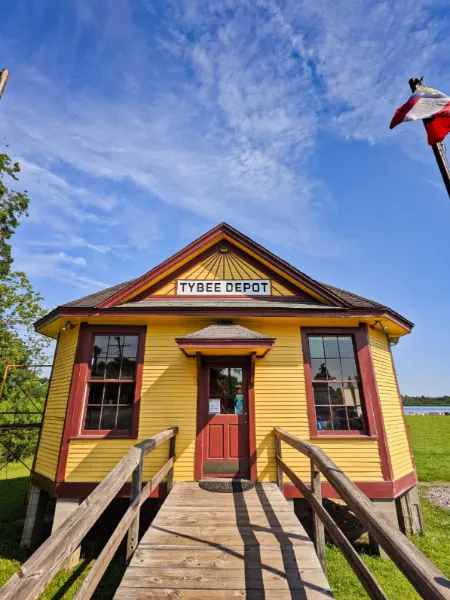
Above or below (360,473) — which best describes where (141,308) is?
above

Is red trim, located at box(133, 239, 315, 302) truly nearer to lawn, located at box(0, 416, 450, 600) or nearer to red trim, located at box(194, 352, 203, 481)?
red trim, located at box(194, 352, 203, 481)

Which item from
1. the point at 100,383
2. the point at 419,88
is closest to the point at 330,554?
the point at 100,383

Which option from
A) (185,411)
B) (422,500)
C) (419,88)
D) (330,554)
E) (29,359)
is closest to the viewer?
(419,88)

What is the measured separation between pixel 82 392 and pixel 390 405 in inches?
→ 286

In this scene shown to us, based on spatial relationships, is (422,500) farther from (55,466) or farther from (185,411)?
(55,466)

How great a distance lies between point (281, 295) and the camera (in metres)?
7.89

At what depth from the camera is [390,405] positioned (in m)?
7.48

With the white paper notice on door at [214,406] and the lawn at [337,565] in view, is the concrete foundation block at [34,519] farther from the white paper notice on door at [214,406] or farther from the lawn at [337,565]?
the white paper notice on door at [214,406]

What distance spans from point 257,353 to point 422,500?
793 centimetres

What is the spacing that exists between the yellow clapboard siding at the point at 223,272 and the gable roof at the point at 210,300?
26cm

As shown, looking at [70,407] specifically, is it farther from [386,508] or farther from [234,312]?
[386,508]

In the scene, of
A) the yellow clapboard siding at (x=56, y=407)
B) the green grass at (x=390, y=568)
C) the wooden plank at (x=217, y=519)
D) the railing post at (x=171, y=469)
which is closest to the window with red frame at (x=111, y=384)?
the yellow clapboard siding at (x=56, y=407)

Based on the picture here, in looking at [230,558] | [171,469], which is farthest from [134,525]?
[171,469]

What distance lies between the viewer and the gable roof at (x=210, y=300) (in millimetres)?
7195
